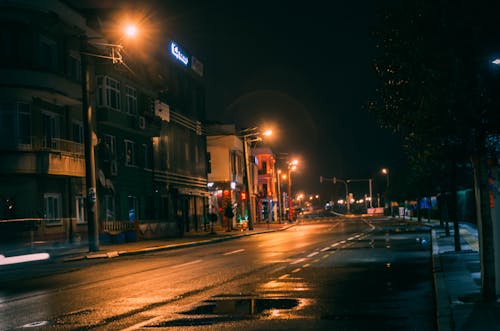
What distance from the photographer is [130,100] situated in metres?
46.5

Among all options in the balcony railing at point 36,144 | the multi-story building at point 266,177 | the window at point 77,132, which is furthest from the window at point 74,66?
the multi-story building at point 266,177

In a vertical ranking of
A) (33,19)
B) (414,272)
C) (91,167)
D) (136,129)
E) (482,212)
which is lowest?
(414,272)

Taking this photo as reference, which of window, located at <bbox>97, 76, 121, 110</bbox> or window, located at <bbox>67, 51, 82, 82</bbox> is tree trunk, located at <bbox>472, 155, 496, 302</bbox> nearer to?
window, located at <bbox>67, 51, 82, 82</bbox>

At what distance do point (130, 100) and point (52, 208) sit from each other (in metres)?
12.0

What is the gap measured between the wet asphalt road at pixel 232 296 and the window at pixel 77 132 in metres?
17.2

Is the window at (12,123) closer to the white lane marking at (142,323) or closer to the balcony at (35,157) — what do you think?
the balcony at (35,157)

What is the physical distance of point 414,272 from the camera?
57.2ft

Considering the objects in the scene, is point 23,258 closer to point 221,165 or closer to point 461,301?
point 461,301

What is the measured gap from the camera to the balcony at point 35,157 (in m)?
33.5

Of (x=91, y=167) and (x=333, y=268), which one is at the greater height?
(x=91, y=167)

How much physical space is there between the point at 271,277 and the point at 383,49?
20.4 ft

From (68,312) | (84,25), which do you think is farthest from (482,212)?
(84,25)

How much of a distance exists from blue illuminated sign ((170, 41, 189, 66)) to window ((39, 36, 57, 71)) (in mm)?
21568

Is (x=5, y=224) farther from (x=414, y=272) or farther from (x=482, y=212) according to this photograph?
(x=482, y=212)
